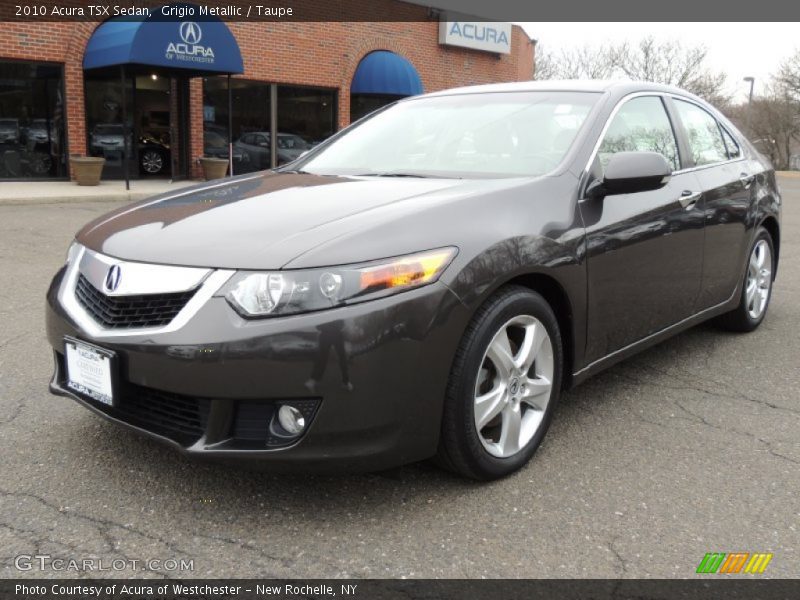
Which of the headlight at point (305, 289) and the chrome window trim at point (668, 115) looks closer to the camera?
the headlight at point (305, 289)

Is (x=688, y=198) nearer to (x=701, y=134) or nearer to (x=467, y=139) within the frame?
(x=701, y=134)

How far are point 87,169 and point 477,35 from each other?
472 inches

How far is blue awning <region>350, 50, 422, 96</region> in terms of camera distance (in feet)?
62.4

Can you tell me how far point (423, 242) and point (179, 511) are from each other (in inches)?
48.5

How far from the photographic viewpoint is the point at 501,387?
278 centimetres

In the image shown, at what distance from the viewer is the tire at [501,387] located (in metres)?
2.59

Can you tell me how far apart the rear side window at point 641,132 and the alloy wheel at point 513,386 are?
94cm

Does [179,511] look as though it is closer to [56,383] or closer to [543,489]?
[56,383]

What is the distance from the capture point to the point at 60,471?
2.86 meters

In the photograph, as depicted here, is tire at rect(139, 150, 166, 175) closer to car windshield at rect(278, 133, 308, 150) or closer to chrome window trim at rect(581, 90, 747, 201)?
car windshield at rect(278, 133, 308, 150)

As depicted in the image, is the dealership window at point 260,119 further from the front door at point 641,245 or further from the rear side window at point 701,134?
the front door at point 641,245

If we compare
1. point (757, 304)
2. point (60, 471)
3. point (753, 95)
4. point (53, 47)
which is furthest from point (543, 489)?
point (753, 95)

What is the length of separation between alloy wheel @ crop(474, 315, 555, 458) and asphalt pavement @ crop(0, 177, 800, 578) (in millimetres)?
166

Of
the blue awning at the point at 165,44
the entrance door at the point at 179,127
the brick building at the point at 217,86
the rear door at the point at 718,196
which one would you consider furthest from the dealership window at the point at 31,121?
the rear door at the point at 718,196
